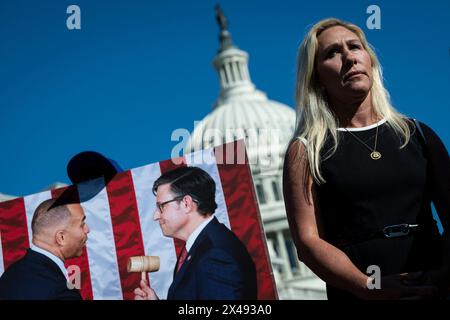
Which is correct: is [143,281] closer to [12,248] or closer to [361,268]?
[12,248]

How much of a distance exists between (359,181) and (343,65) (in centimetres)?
41

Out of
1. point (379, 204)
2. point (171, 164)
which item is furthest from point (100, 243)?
point (379, 204)

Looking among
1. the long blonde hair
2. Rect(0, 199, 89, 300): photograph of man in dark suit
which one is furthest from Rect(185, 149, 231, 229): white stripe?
the long blonde hair

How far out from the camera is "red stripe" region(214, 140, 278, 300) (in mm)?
6156

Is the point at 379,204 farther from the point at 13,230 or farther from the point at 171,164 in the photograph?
the point at 13,230

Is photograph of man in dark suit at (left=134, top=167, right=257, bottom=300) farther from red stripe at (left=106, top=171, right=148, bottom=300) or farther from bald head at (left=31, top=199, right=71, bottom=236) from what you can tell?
bald head at (left=31, top=199, right=71, bottom=236)

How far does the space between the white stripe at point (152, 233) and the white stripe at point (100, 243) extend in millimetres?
295

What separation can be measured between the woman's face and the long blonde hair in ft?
0.09

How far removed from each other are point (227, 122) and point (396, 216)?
246ft

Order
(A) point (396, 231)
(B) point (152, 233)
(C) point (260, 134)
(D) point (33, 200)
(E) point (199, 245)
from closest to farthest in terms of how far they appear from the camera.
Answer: (A) point (396, 231) → (E) point (199, 245) → (B) point (152, 233) → (D) point (33, 200) → (C) point (260, 134)

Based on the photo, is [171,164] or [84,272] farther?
[171,164]

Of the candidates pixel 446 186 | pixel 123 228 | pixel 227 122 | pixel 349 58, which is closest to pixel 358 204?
pixel 446 186

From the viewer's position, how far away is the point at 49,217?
6.73 meters

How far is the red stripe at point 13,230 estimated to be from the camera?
260 inches
